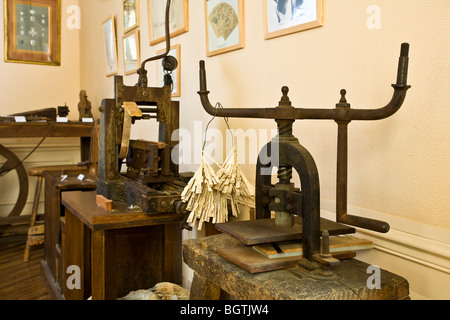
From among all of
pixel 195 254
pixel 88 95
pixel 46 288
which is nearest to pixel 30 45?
pixel 88 95

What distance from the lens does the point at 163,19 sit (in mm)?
2693

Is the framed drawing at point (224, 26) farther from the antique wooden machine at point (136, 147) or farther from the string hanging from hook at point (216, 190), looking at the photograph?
the string hanging from hook at point (216, 190)

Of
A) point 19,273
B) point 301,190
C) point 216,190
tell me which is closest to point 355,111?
point 301,190

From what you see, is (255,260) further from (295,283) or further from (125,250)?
(125,250)

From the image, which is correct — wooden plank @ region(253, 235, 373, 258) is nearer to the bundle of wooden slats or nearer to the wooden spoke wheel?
the bundle of wooden slats

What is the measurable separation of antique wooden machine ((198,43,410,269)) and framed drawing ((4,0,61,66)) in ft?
13.0

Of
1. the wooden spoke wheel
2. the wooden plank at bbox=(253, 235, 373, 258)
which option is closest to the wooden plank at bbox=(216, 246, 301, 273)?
the wooden plank at bbox=(253, 235, 373, 258)

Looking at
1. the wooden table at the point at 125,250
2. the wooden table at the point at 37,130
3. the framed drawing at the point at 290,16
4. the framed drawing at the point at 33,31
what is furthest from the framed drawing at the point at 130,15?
the framed drawing at the point at 33,31

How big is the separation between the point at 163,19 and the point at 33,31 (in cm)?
243

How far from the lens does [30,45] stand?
4.53 meters

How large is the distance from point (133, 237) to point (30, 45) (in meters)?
3.20

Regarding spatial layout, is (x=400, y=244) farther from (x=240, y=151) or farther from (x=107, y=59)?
(x=107, y=59)

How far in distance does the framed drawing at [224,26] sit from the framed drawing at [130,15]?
3.32 ft

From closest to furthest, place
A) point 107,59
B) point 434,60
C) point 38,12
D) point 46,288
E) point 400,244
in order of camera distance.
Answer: point 434,60
point 400,244
point 46,288
point 107,59
point 38,12
